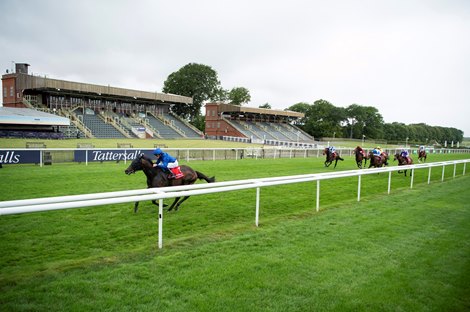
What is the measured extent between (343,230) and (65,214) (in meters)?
5.35

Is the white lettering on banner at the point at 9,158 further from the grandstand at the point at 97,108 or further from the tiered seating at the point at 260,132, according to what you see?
the tiered seating at the point at 260,132

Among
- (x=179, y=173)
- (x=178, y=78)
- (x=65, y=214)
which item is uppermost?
(x=178, y=78)

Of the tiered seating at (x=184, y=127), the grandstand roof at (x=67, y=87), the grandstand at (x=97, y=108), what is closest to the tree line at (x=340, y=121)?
the grandstand at (x=97, y=108)

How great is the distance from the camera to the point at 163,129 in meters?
40.6

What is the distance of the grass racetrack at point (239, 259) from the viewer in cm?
329

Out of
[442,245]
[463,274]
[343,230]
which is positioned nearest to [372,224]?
[343,230]

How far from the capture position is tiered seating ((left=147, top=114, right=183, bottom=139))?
130ft

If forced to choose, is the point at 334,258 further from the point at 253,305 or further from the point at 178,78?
the point at 178,78

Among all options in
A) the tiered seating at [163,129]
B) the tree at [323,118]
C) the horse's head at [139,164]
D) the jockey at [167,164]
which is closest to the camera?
the horse's head at [139,164]

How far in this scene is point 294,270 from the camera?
407 cm

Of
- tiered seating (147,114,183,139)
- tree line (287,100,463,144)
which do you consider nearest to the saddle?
tiered seating (147,114,183,139)

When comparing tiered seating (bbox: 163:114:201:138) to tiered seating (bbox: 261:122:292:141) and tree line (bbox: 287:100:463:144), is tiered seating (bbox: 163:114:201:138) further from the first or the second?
tree line (bbox: 287:100:463:144)

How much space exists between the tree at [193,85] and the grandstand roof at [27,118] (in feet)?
108

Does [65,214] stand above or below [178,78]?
below
